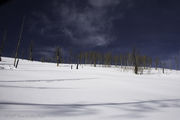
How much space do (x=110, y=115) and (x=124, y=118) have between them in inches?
14.6

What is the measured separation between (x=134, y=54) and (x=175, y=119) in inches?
1201

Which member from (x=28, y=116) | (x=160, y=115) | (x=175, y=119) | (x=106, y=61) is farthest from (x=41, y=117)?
(x=106, y=61)

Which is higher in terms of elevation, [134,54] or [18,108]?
[134,54]

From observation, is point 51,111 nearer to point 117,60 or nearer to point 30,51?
point 30,51

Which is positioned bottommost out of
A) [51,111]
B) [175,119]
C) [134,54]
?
[175,119]

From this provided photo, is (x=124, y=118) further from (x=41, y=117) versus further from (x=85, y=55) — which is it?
(x=85, y=55)

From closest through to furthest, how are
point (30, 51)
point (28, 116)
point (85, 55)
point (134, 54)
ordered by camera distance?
point (28, 116)
point (134, 54)
point (30, 51)
point (85, 55)

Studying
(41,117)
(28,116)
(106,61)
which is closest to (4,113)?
(28,116)

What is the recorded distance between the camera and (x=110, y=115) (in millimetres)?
2742

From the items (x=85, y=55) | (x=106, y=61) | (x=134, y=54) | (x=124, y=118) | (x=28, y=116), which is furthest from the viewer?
(x=85, y=55)

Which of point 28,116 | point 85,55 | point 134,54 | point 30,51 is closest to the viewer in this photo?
point 28,116

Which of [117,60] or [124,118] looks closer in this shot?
[124,118]

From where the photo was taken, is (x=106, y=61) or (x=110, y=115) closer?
(x=110, y=115)

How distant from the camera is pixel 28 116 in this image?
7.75 feet
